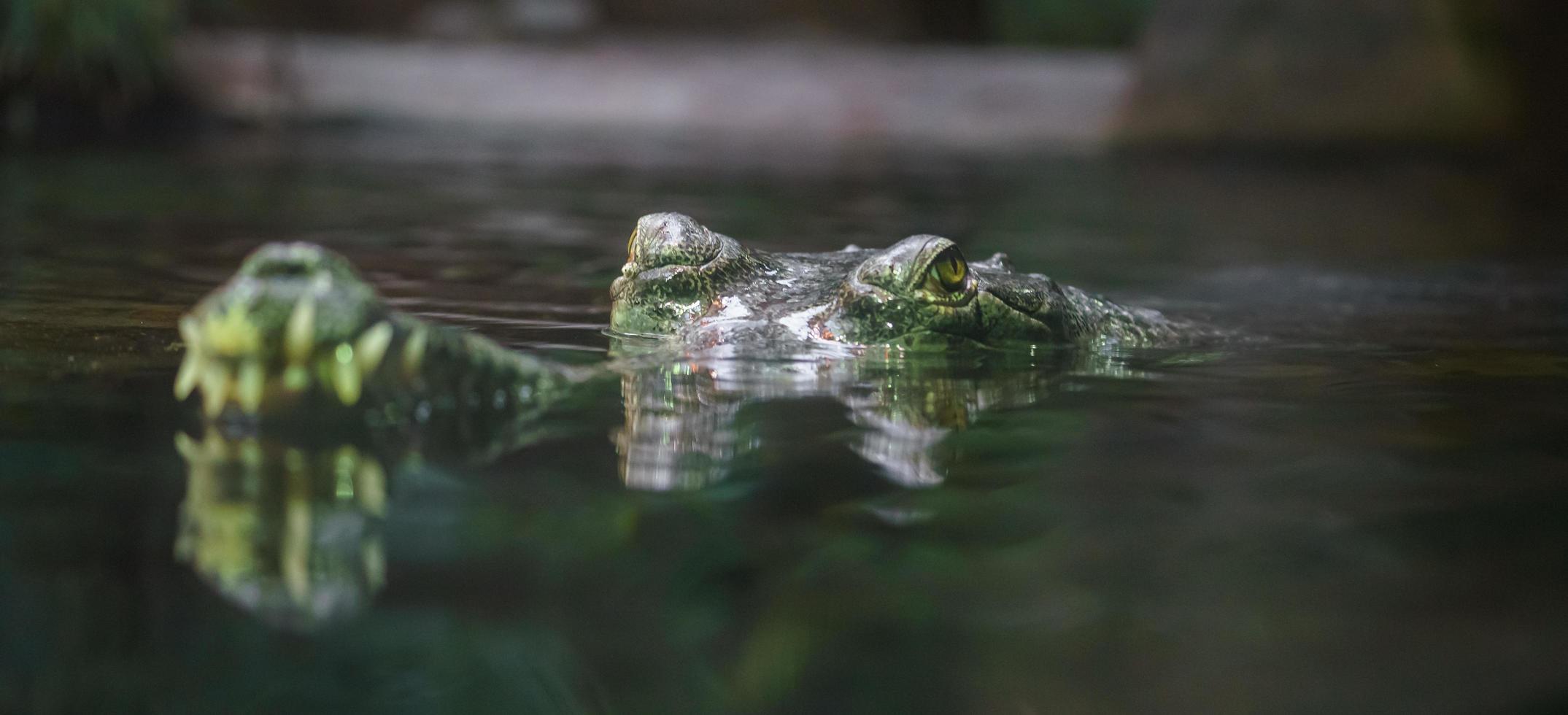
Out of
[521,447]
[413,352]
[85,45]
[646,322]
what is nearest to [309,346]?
[413,352]

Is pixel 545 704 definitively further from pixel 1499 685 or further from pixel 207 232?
pixel 207 232

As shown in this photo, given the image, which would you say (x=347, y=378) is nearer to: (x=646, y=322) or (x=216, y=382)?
(x=216, y=382)

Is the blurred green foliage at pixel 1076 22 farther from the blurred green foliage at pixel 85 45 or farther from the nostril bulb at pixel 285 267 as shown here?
the nostril bulb at pixel 285 267

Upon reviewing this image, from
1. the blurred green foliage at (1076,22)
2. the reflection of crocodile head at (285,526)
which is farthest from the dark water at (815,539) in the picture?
A: the blurred green foliage at (1076,22)

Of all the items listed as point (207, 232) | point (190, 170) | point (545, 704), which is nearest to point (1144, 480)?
point (545, 704)

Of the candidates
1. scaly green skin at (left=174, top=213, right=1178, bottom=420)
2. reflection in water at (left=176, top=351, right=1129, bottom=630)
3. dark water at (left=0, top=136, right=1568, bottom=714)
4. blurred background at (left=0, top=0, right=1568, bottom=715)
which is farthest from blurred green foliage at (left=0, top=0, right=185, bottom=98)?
reflection in water at (left=176, top=351, right=1129, bottom=630)

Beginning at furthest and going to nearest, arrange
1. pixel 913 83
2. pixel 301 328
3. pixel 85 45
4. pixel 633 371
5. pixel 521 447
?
pixel 913 83 < pixel 85 45 < pixel 633 371 < pixel 521 447 < pixel 301 328
